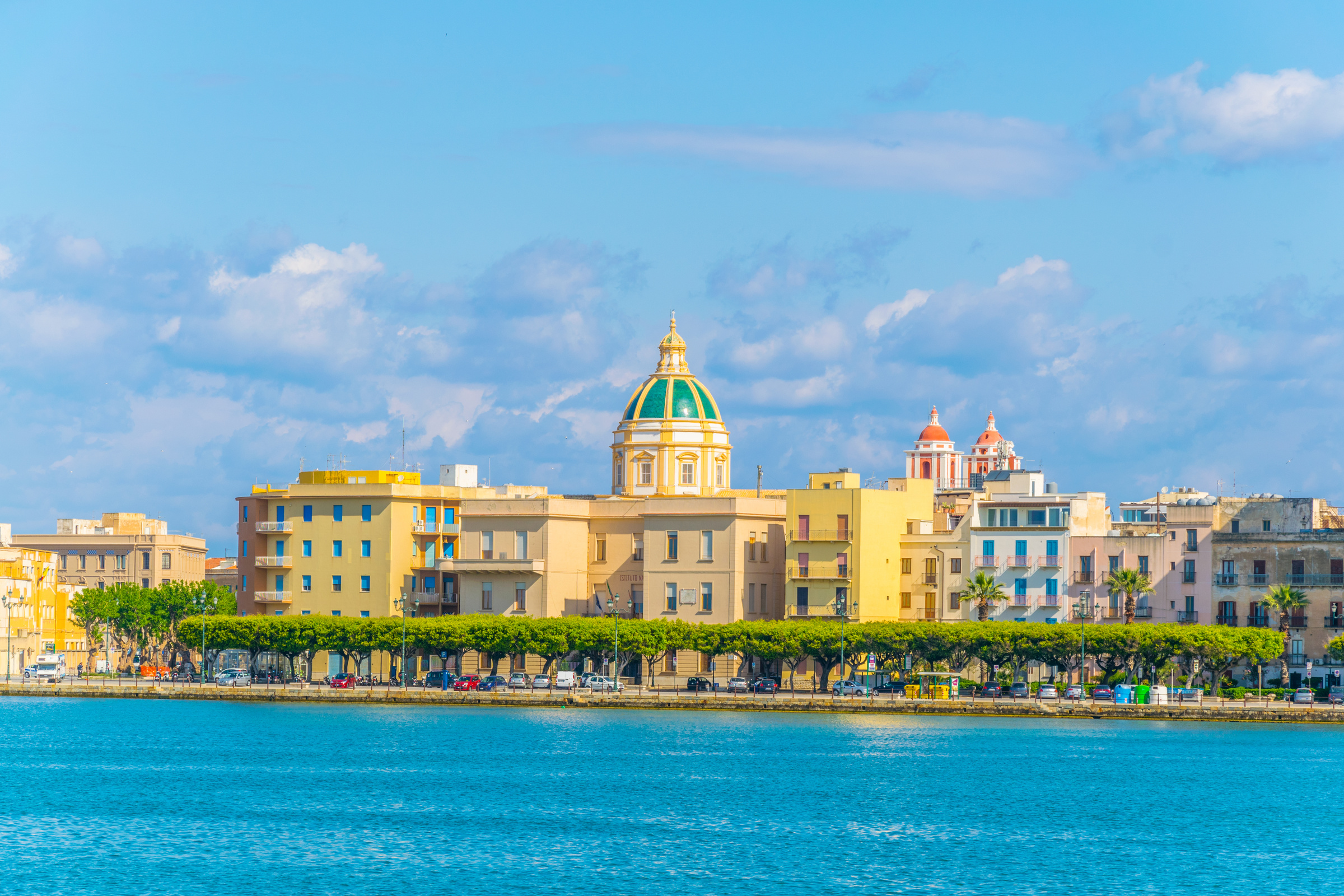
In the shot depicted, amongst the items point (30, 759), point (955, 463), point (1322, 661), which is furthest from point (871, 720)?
point (955, 463)

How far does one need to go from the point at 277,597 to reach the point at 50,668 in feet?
53.5

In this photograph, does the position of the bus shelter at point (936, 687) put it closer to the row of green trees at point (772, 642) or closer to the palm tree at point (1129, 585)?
the row of green trees at point (772, 642)

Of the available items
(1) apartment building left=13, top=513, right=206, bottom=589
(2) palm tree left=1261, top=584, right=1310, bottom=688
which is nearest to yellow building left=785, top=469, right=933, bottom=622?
(2) palm tree left=1261, top=584, right=1310, bottom=688

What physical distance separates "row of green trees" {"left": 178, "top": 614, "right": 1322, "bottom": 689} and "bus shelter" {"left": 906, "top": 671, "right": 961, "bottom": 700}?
0.82 metres

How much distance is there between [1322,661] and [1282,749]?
2005 centimetres

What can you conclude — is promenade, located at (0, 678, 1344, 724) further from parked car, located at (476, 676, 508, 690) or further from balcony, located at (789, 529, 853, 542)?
balcony, located at (789, 529, 853, 542)

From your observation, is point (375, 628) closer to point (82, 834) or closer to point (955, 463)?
point (82, 834)

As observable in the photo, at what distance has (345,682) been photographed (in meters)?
115

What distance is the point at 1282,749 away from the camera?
89750mm

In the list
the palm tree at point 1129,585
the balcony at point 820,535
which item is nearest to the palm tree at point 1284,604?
the palm tree at point 1129,585

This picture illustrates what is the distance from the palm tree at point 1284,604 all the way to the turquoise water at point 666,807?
7.03 metres

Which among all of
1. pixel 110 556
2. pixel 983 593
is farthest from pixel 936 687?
pixel 110 556

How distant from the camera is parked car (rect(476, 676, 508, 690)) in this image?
112812 millimetres

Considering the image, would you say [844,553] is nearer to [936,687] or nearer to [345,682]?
[936,687]
